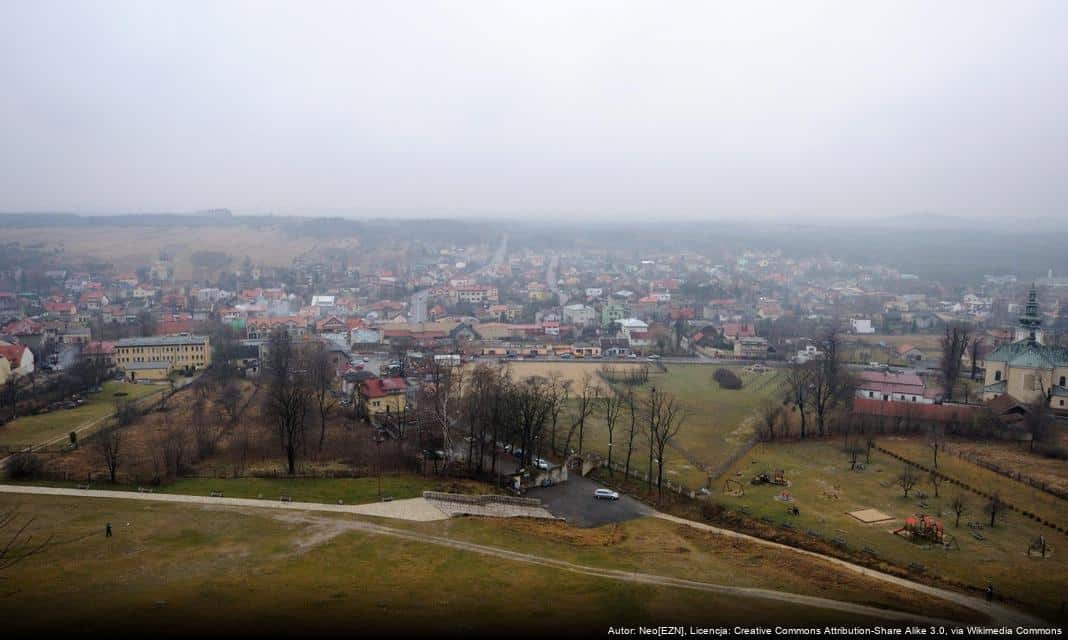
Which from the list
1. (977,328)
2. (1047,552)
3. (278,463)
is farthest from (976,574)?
(977,328)

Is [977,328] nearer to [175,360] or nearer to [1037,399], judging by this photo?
[1037,399]

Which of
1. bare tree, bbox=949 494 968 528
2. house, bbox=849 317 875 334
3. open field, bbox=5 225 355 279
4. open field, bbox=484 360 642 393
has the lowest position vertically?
open field, bbox=484 360 642 393

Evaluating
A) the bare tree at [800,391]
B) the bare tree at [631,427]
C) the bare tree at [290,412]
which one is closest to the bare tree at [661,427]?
the bare tree at [631,427]

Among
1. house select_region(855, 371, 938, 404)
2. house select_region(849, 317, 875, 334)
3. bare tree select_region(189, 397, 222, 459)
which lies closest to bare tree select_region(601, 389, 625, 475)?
house select_region(855, 371, 938, 404)

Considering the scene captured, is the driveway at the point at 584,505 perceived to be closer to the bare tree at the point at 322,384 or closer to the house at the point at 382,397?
the bare tree at the point at 322,384

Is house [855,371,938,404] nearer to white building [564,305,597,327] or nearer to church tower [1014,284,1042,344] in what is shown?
church tower [1014,284,1042,344]
